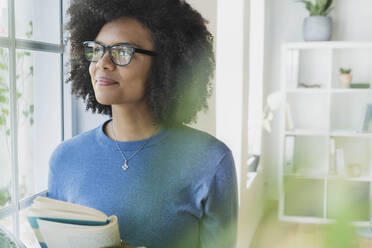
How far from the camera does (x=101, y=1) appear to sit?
0.82m

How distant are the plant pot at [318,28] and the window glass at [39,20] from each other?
2578 millimetres

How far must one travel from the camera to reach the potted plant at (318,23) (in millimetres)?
3299

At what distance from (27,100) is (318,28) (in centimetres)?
281

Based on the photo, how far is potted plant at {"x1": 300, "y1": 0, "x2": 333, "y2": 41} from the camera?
3299mm

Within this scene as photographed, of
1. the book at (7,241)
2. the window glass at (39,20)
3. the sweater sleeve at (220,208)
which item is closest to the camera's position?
the book at (7,241)

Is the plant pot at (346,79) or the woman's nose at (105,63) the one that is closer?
the woman's nose at (105,63)

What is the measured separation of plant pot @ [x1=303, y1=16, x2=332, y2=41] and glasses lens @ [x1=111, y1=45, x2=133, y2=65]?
9.44 feet

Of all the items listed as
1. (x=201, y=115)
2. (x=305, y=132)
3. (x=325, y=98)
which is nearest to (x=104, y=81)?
(x=201, y=115)

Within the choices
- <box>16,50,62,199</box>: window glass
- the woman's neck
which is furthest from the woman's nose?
<box>16,50,62,199</box>: window glass

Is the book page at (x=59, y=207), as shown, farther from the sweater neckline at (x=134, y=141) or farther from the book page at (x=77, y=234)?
the sweater neckline at (x=134, y=141)

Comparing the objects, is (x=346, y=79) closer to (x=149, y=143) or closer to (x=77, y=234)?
(x=149, y=143)

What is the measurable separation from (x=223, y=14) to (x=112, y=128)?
126 centimetres

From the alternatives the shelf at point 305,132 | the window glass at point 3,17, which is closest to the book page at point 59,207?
the window glass at point 3,17

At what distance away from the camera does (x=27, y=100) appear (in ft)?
3.63
